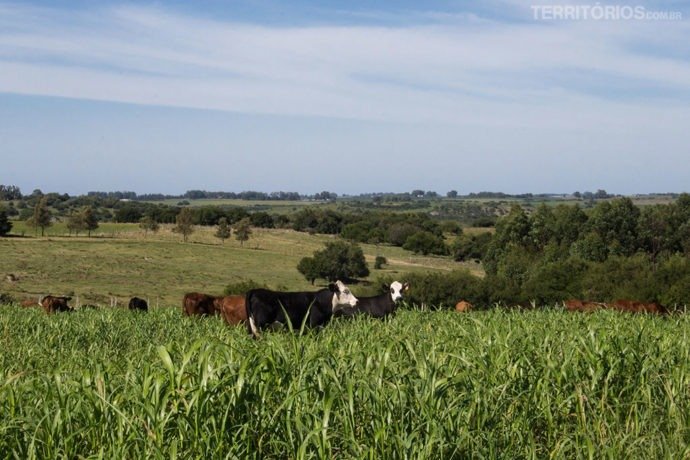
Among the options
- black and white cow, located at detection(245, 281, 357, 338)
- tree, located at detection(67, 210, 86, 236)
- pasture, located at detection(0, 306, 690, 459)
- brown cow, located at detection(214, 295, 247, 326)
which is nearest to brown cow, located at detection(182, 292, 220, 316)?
brown cow, located at detection(214, 295, 247, 326)

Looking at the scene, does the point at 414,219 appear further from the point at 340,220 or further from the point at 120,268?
the point at 120,268

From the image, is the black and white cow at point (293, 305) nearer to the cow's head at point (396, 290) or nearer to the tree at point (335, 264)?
the cow's head at point (396, 290)

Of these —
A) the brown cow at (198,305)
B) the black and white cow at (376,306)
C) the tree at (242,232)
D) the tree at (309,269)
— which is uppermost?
the black and white cow at (376,306)

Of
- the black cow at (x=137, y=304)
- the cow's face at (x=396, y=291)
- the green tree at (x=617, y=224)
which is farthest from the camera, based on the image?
the green tree at (x=617, y=224)

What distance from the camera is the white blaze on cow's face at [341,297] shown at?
54.7 feet

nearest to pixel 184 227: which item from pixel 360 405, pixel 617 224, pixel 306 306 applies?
pixel 617 224

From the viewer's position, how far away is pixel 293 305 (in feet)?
51.9

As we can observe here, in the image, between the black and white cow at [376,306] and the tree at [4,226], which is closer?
the black and white cow at [376,306]

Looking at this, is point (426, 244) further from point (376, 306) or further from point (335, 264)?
point (376, 306)

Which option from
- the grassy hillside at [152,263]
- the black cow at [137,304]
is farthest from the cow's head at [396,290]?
the grassy hillside at [152,263]

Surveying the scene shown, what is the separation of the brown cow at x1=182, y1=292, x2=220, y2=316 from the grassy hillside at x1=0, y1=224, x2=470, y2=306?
124ft

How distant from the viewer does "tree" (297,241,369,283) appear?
281 feet

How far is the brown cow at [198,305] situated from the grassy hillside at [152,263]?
37.7m

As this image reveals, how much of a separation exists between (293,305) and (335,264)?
69579 mm
